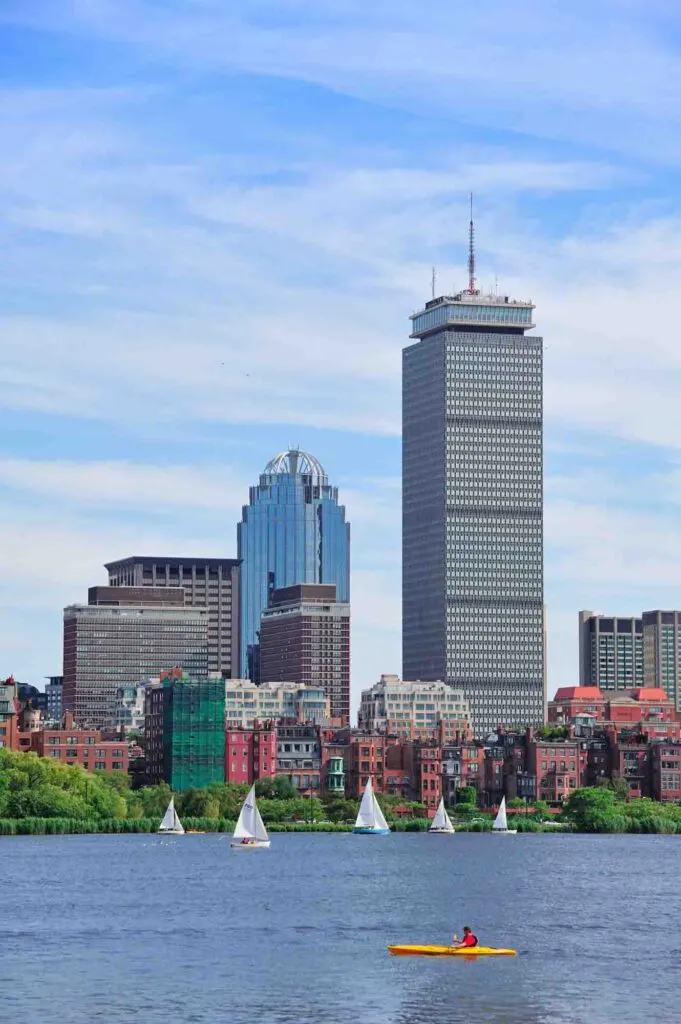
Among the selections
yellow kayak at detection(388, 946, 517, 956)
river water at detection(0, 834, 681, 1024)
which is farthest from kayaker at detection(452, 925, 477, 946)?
river water at detection(0, 834, 681, 1024)

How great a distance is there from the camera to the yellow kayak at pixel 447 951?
106 metres

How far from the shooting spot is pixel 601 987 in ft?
314

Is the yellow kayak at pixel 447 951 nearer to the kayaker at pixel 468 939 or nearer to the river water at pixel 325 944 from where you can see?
the kayaker at pixel 468 939

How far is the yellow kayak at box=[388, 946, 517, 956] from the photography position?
10550cm

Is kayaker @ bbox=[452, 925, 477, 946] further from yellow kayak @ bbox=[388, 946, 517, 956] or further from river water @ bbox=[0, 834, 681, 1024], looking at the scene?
river water @ bbox=[0, 834, 681, 1024]

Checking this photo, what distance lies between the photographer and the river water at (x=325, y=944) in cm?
8856

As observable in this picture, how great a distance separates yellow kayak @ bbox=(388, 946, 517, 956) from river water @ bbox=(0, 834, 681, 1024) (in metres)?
0.70

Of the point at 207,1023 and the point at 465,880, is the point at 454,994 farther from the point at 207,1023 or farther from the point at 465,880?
the point at 465,880

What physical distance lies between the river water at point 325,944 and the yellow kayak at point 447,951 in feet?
2.30

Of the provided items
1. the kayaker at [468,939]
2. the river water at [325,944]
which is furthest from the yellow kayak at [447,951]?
the river water at [325,944]

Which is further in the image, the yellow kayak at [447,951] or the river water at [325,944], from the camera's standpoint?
the yellow kayak at [447,951]

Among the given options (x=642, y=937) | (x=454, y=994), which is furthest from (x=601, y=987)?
(x=642, y=937)

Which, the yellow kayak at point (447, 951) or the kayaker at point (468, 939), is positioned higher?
the kayaker at point (468, 939)

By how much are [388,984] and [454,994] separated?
12.1 feet
